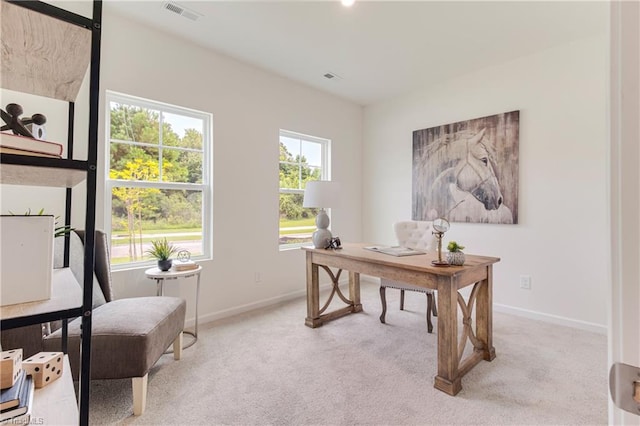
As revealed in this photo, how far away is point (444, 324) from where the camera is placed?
183 cm

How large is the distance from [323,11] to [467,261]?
222 cm

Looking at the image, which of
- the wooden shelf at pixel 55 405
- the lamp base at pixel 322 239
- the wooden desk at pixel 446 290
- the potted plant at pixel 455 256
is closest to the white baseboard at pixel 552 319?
the wooden desk at pixel 446 290

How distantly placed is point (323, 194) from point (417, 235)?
4.13 ft

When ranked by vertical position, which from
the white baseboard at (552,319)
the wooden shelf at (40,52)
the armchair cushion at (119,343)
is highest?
the wooden shelf at (40,52)

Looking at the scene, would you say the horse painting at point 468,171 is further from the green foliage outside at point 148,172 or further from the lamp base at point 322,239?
the green foliage outside at point 148,172

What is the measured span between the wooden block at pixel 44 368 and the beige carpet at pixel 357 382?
0.84 meters

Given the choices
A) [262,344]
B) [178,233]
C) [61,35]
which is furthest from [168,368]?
[61,35]

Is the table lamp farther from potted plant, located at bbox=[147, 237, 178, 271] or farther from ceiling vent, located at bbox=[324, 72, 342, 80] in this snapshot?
ceiling vent, located at bbox=[324, 72, 342, 80]

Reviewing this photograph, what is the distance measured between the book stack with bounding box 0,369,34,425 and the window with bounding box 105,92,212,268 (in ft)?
6.30

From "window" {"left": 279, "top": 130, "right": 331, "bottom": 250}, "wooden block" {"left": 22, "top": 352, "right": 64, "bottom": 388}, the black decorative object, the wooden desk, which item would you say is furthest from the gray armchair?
"window" {"left": 279, "top": 130, "right": 331, "bottom": 250}

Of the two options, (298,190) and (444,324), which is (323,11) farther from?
(444,324)

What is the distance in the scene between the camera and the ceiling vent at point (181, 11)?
2.30 m

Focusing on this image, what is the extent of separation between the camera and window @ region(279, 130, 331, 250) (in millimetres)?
3715

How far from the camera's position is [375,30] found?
2.61 metres
